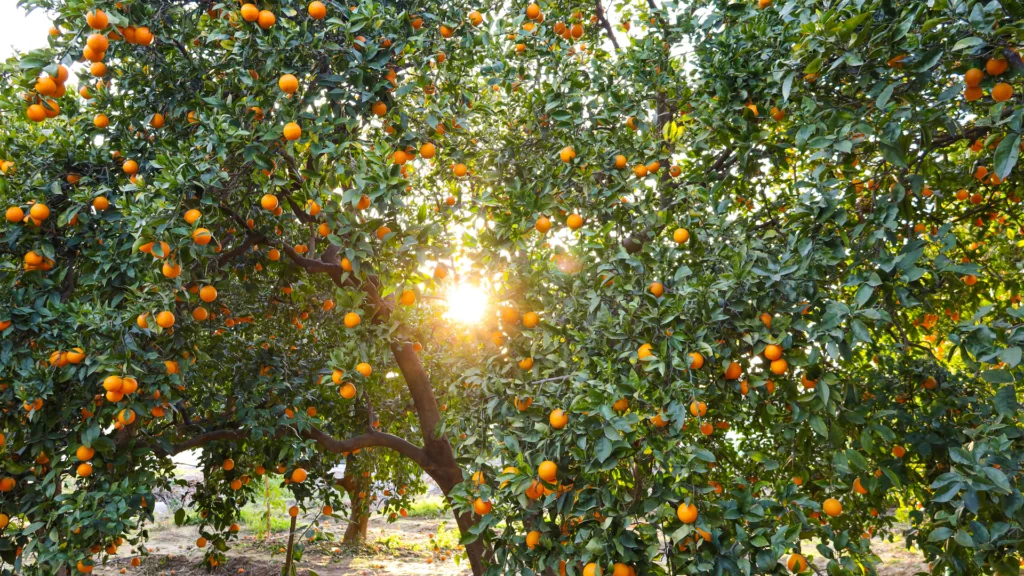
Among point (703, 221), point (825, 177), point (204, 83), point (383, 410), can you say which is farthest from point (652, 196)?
point (383, 410)

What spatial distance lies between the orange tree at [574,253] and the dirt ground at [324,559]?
4.23m

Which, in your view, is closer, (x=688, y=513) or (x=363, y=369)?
(x=688, y=513)

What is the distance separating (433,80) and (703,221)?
158 centimetres

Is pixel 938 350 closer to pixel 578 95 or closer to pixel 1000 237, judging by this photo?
pixel 1000 237

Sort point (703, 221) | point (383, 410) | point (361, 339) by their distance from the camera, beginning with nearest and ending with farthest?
point (703, 221), point (361, 339), point (383, 410)

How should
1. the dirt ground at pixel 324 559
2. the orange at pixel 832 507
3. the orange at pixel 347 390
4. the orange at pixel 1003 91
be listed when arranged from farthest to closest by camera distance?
the dirt ground at pixel 324 559 < the orange at pixel 347 390 < the orange at pixel 832 507 < the orange at pixel 1003 91

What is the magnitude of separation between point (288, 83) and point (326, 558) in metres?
7.13

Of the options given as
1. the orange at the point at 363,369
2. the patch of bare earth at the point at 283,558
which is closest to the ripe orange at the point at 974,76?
the orange at the point at 363,369

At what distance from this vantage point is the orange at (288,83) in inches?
93.7

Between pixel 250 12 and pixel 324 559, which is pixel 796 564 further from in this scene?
pixel 324 559

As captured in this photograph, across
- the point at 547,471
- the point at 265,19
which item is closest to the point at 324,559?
the point at 547,471

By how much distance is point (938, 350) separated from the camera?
4785 millimetres

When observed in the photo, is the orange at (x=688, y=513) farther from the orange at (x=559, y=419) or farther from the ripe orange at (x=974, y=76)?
the ripe orange at (x=974, y=76)

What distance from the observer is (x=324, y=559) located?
7734mm
